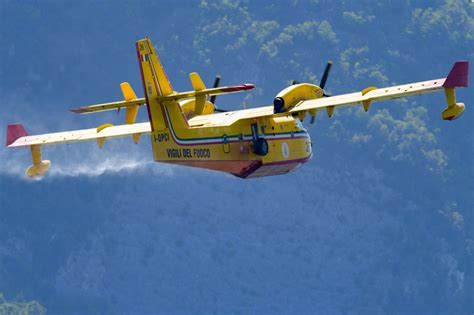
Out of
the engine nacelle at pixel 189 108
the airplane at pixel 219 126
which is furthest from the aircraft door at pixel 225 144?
the engine nacelle at pixel 189 108

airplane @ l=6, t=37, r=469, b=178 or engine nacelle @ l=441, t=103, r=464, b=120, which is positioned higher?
airplane @ l=6, t=37, r=469, b=178

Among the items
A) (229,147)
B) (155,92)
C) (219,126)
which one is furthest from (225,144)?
(155,92)

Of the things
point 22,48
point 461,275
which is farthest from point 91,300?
point 461,275

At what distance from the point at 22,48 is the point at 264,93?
970 inches

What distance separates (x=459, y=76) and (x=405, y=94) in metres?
3.51

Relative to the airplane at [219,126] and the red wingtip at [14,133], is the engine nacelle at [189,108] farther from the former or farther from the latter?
the red wingtip at [14,133]

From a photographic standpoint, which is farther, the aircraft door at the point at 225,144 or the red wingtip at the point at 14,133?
the red wingtip at the point at 14,133

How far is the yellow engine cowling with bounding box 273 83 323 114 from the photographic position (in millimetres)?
75625

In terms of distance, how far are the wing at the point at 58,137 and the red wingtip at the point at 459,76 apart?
14411 mm

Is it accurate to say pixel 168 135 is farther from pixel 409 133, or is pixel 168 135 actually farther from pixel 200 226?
pixel 409 133

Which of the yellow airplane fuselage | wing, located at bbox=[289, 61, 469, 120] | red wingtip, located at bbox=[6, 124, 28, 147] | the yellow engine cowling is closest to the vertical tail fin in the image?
the yellow airplane fuselage

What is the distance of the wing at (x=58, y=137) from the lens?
7775cm

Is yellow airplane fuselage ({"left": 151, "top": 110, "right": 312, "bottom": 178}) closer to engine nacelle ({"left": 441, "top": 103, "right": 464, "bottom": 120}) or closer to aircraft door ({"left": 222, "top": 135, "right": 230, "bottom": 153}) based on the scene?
aircraft door ({"left": 222, "top": 135, "right": 230, "bottom": 153})

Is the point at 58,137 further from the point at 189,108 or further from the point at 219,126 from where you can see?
the point at 219,126
